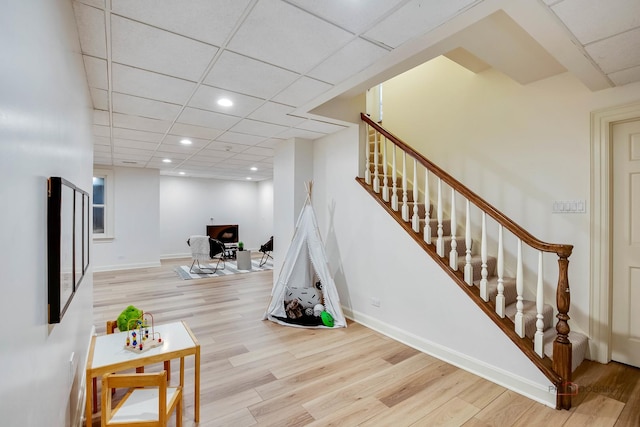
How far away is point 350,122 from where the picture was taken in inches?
153

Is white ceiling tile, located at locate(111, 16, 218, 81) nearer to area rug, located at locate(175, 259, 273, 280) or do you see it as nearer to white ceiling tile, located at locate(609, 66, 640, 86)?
white ceiling tile, located at locate(609, 66, 640, 86)

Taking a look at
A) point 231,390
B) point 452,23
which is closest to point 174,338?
point 231,390

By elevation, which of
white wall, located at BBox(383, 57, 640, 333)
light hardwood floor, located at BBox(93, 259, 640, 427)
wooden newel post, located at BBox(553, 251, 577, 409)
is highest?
white wall, located at BBox(383, 57, 640, 333)

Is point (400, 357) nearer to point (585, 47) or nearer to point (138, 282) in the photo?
point (585, 47)

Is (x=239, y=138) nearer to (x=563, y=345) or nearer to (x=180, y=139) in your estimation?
(x=180, y=139)

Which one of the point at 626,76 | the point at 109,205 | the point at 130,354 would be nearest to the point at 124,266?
the point at 109,205

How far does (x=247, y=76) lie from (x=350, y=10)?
3.72ft

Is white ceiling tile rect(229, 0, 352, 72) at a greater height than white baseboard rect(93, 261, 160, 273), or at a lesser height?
greater

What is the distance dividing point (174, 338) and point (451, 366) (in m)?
2.40

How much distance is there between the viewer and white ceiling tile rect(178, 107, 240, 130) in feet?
11.3

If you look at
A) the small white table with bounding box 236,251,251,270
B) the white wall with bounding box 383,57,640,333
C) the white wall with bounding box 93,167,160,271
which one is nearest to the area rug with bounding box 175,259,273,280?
the small white table with bounding box 236,251,251,270

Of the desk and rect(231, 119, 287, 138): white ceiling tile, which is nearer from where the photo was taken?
the desk

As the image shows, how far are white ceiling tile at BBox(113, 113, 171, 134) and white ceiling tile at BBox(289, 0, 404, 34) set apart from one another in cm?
275

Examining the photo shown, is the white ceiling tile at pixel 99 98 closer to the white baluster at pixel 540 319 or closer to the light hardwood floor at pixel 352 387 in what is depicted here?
the light hardwood floor at pixel 352 387
